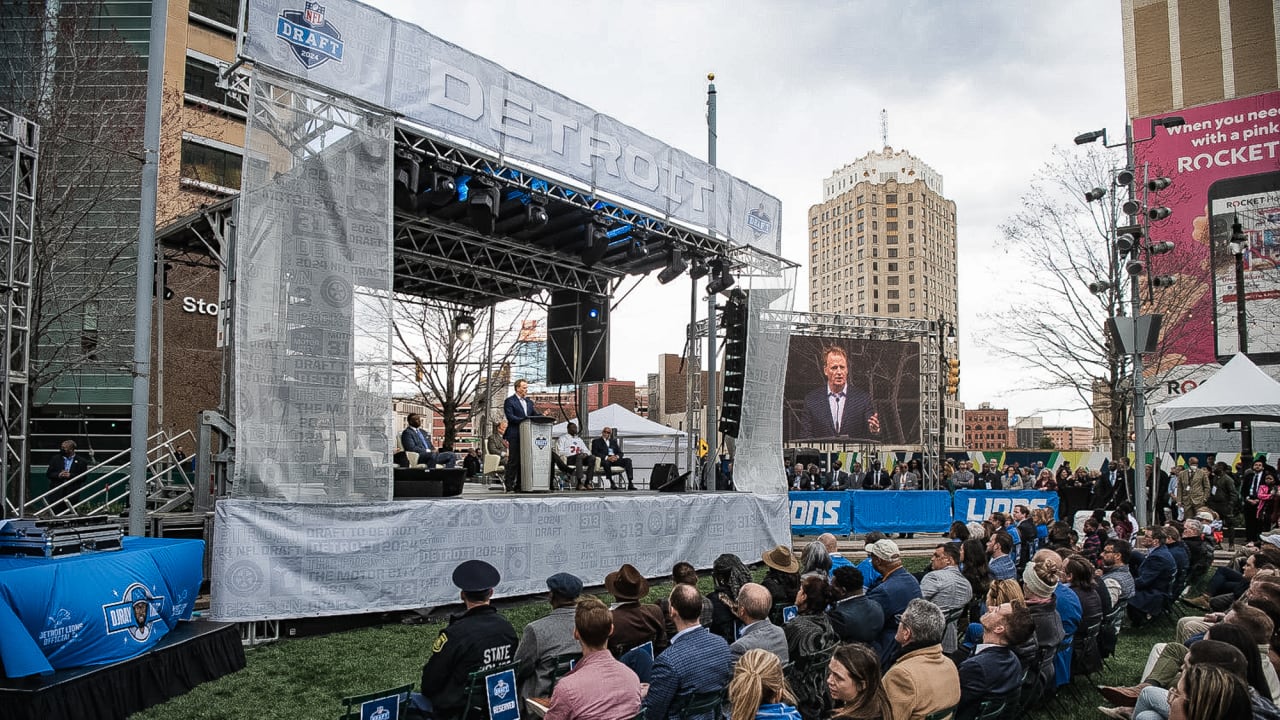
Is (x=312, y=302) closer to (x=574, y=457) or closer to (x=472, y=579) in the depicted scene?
(x=472, y=579)

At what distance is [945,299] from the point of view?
136m

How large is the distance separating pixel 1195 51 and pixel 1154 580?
3784 centimetres

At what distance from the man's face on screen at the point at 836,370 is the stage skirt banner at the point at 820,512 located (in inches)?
583

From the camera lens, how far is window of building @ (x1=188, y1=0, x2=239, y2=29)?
77.0ft

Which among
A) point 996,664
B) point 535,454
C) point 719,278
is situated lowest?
point 996,664

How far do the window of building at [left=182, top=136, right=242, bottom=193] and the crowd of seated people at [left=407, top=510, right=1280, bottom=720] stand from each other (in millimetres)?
20981

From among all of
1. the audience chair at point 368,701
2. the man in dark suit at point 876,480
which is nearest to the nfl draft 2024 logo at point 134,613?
the audience chair at point 368,701

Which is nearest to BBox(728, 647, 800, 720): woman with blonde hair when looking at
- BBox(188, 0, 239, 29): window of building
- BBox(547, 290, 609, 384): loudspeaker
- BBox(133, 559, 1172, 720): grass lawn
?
BBox(133, 559, 1172, 720): grass lawn

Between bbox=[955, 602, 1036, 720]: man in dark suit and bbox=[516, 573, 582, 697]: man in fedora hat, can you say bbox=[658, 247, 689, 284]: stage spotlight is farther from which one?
bbox=[955, 602, 1036, 720]: man in dark suit

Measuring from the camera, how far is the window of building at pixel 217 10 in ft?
77.0

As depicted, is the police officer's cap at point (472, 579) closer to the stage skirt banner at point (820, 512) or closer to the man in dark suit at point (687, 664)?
the man in dark suit at point (687, 664)

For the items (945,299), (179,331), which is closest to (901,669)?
(179,331)

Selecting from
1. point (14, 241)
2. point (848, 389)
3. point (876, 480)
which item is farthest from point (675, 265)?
point (848, 389)

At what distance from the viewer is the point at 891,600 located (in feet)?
18.9
